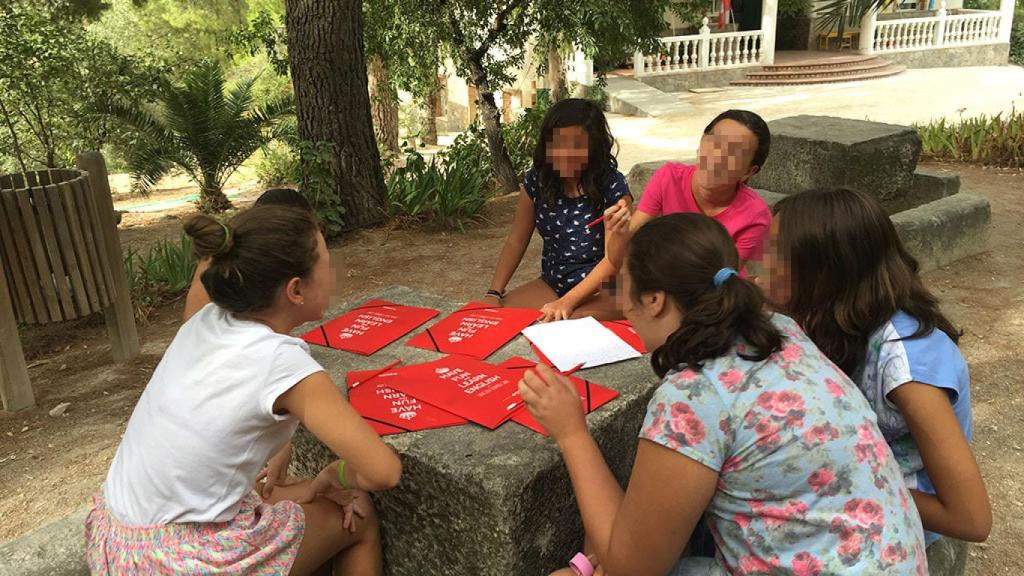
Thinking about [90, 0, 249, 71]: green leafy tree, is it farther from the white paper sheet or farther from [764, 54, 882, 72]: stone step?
the white paper sheet

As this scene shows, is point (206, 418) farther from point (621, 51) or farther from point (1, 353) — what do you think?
point (621, 51)

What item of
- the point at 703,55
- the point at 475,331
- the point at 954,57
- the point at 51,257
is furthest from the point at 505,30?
the point at 954,57

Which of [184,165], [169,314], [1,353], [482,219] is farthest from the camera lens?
[184,165]

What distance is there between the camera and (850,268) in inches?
61.3

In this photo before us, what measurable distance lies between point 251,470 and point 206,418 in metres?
0.16

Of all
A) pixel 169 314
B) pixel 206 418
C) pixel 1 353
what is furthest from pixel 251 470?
pixel 169 314

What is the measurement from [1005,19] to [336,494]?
2262 centimetres

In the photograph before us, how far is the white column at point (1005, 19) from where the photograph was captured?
18750 mm

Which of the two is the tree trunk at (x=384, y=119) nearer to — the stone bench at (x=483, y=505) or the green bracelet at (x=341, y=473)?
the stone bench at (x=483, y=505)

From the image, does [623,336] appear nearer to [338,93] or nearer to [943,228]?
[943,228]

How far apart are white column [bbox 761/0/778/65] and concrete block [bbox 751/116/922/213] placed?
1312 centimetres

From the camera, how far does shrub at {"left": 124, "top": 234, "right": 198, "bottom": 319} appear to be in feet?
16.8

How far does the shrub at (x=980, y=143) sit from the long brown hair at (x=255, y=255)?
7.83m

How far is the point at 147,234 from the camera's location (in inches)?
308
